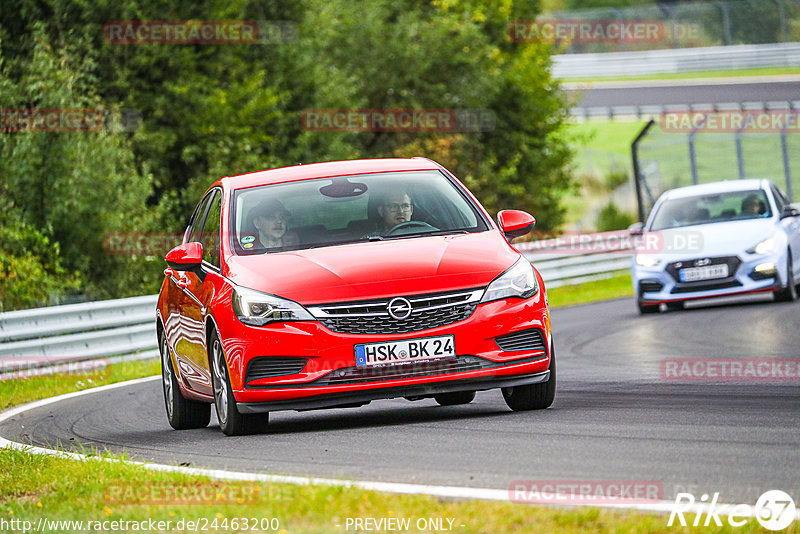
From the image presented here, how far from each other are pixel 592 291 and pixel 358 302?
19.9 m

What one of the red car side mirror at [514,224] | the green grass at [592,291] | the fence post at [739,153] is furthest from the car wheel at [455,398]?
the fence post at [739,153]

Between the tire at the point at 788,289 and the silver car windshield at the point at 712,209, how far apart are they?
72 cm

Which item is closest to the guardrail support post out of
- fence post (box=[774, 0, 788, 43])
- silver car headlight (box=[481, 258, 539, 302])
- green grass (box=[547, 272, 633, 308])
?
green grass (box=[547, 272, 633, 308])

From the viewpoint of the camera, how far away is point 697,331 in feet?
52.5

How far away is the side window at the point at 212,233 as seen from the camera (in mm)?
9406

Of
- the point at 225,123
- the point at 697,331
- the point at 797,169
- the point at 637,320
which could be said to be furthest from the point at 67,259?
the point at 797,169

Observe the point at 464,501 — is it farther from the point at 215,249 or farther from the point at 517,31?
the point at 517,31

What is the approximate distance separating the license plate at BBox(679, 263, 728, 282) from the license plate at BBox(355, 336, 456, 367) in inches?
425

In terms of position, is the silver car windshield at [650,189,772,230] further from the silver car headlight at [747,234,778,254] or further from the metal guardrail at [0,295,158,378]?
the metal guardrail at [0,295,158,378]

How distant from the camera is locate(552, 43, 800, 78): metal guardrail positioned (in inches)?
2314

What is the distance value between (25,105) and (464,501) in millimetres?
21618

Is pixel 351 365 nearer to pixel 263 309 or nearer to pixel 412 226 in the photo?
pixel 263 309

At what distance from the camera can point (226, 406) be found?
8711mm

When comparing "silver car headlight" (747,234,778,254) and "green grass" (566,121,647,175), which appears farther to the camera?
"green grass" (566,121,647,175)
